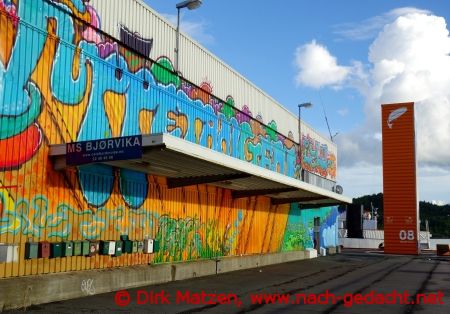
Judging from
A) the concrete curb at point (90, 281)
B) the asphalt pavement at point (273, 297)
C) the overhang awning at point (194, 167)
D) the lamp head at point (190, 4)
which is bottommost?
the asphalt pavement at point (273, 297)

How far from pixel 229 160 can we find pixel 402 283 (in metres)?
8.21

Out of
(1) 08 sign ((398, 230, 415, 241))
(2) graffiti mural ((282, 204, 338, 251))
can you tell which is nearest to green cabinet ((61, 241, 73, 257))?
(2) graffiti mural ((282, 204, 338, 251))

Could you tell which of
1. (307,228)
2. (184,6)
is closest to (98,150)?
(184,6)

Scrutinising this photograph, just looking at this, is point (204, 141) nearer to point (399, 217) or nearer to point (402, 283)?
point (402, 283)

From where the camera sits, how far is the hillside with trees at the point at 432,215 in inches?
4555

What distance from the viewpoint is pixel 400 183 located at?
143 ft

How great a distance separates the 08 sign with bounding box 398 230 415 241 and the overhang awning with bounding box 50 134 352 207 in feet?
75.0

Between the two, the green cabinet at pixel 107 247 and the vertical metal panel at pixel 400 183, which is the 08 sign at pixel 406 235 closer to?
the vertical metal panel at pixel 400 183

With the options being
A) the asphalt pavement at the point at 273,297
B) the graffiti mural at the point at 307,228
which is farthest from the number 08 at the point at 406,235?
the asphalt pavement at the point at 273,297

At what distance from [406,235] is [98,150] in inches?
1432

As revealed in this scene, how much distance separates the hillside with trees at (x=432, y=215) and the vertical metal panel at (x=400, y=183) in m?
66.5

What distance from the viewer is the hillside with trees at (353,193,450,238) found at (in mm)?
115688

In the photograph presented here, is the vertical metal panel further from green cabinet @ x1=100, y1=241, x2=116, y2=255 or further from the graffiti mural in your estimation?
green cabinet @ x1=100, y1=241, x2=116, y2=255

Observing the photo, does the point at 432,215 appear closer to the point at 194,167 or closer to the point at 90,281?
the point at 194,167
